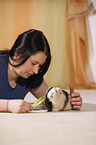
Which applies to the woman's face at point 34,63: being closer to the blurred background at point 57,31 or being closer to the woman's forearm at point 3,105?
the woman's forearm at point 3,105

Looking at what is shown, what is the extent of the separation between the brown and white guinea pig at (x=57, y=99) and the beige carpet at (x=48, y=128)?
34mm

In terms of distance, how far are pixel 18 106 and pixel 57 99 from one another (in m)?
0.21

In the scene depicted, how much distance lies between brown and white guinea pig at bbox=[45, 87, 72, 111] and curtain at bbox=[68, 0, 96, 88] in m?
2.19

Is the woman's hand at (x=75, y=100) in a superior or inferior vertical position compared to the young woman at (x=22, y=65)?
inferior

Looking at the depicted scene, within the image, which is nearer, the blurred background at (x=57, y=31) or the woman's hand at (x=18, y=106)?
the woman's hand at (x=18, y=106)

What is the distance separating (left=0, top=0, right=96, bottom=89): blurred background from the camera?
11.1 ft

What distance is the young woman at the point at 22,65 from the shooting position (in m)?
1.18

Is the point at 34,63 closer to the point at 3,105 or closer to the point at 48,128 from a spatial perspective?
the point at 3,105

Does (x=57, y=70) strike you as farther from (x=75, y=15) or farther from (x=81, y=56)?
(x=75, y=15)

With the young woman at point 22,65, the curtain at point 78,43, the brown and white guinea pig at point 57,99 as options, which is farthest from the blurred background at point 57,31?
the brown and white guinea pig at point 57,99

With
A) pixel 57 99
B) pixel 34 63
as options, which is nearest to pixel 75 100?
pixel 57 99

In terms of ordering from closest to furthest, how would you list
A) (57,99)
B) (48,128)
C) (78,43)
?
(48,128) → (57,99) → (78,43)

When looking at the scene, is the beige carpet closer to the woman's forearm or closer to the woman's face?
the woman's forearm

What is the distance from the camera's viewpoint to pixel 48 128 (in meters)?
0.90
